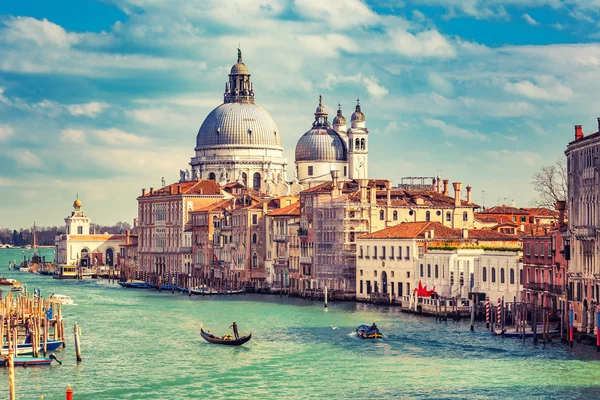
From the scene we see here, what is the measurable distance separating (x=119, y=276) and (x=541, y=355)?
66.6m

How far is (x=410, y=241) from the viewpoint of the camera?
5600 centimetres

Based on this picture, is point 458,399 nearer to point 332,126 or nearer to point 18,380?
point 18,380

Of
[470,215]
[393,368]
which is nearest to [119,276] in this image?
[470,215]

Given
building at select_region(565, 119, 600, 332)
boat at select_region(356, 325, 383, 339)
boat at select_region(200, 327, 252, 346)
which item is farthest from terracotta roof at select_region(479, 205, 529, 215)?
boat at select_region(200, 327, 252, 346)

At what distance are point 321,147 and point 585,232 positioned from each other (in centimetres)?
6362

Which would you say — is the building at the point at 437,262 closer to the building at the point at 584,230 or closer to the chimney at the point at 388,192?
the chimney at the point at 388,192

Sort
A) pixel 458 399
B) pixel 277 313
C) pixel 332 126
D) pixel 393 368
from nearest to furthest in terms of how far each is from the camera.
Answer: pixel 458 399 → pixel 393 368 → pixel 277 313 → pixel 332 126

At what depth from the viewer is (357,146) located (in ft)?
333

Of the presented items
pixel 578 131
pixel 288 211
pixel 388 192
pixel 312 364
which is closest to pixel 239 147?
pixel 288 211

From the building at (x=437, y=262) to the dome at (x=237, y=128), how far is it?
4352 centimetres

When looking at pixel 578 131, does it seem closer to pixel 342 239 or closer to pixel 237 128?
pixel 342 239

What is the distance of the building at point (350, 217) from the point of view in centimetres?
6378

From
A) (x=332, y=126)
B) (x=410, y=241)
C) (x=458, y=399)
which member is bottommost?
(x=458, y=399)

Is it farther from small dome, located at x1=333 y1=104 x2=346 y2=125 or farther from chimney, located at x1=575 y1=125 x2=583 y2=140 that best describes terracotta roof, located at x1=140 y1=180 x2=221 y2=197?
chimney, located at x1=575 y1=125 x2=583 y2=140
